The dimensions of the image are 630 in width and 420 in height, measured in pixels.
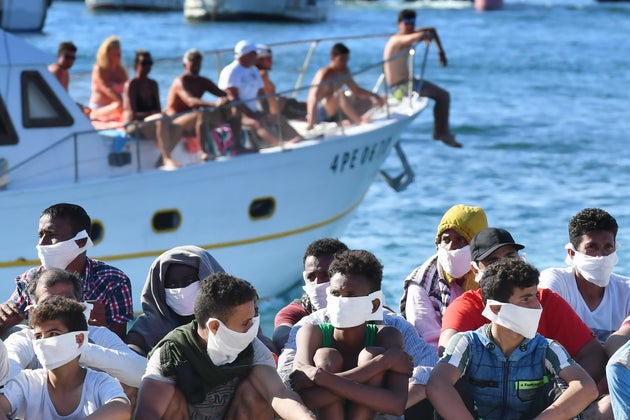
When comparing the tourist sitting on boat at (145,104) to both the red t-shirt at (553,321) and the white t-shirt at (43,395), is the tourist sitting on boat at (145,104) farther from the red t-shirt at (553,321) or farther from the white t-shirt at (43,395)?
the white t-shirt at (43,395)

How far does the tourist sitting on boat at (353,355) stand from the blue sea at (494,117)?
811 cm

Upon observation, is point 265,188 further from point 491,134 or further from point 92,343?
point 491,134

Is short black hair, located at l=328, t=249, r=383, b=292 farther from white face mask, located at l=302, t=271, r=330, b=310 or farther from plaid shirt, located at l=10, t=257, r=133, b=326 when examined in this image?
plaid shirt, located at l=10, t=257, r=133, b=326

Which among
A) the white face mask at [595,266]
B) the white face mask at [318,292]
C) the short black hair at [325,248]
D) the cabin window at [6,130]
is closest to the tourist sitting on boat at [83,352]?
the white face mask at [318,292]

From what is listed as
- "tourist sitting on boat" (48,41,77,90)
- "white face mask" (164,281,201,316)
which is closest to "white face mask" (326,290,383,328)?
"white face mask" (164,281,201,316)

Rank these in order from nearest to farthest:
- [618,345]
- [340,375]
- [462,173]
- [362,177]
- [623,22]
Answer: [340,375] → [618,345] → [362,177] → [462,173] → [623,22]

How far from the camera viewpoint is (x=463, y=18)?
7719cm

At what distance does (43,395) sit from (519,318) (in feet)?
6.95

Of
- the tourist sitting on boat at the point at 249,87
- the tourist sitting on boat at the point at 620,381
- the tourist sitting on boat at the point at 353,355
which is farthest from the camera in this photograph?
the tourist sitting on boat at the point at 249,87

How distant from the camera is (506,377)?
5.86 meters

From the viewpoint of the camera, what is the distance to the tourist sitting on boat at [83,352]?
588 cm

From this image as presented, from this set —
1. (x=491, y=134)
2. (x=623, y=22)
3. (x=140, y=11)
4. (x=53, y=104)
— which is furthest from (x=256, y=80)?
(x=140, y=11)

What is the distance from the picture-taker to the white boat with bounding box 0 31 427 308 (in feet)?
38.7

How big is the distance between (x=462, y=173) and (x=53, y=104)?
1811 cm
